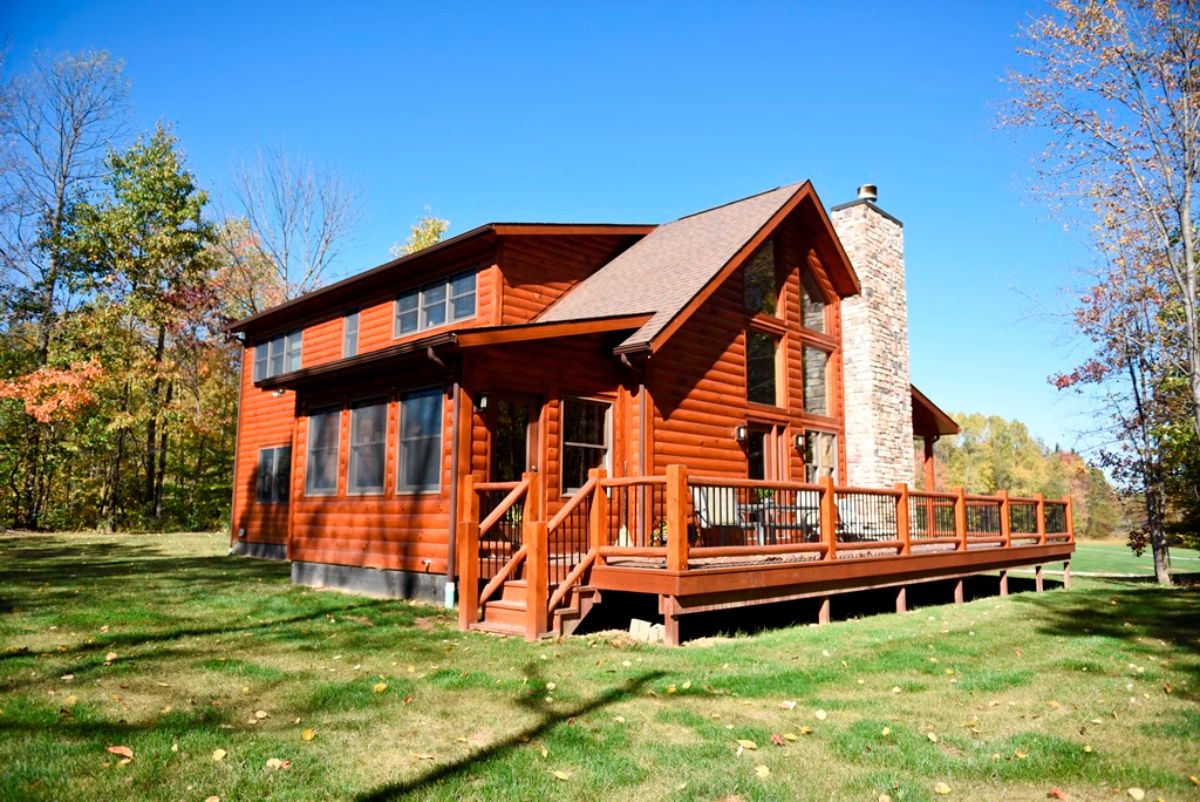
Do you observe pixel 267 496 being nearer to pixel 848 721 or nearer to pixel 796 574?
pixel 796 574

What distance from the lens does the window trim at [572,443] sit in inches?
457

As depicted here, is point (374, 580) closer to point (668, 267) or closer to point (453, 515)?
point (453, 515)

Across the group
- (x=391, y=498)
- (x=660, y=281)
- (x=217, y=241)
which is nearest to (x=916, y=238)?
(x=660, y=281)

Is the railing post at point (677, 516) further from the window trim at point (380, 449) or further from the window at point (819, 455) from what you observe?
the window at point (819, 455)

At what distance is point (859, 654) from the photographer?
782 cm

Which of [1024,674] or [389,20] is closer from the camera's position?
[1024,674]

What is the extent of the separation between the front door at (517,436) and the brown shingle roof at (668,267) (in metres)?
1.49

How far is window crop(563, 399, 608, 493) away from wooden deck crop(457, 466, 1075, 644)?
1.68 ft

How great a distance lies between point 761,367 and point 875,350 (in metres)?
3.68

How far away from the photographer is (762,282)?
14680 mm

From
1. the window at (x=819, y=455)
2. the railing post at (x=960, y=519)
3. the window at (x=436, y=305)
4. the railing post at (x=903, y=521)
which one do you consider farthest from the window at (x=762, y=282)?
the window at (x=436, y=305)

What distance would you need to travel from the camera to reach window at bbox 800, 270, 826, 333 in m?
15.9

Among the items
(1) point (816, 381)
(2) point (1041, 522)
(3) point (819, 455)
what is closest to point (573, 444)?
(3) point (819, 455)

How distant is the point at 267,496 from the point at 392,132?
36.4 ft
